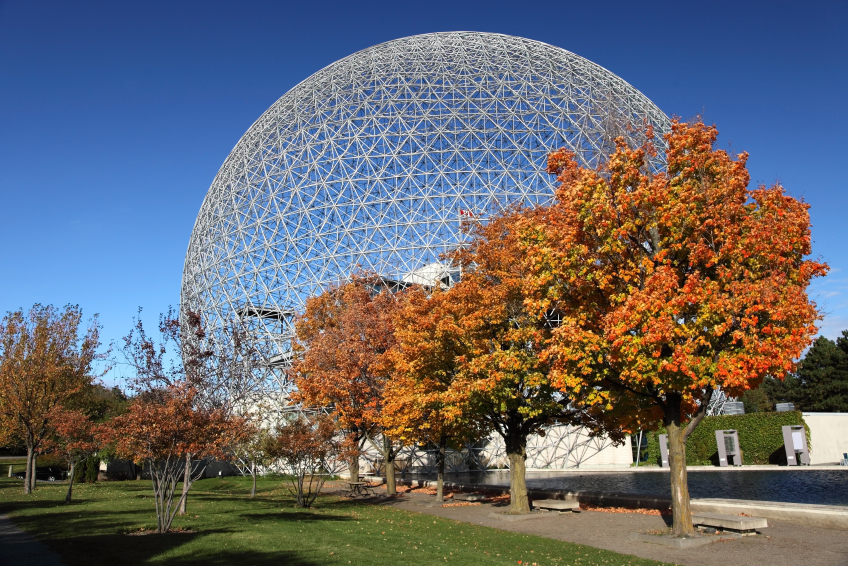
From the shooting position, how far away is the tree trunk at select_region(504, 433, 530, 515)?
1347 centimetres

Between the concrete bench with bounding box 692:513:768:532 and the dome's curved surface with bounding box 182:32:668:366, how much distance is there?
53.8ft

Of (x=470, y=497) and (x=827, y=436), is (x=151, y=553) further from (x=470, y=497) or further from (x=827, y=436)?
(x=827, y=436)

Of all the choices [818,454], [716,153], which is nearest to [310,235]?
[716,153]

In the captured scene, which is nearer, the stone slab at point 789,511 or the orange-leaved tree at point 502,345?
the stone slab at point 789,511

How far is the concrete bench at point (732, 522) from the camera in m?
9.27

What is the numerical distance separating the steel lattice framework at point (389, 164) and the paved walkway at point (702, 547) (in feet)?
46.8

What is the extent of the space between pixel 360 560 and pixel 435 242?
18697 millimetres

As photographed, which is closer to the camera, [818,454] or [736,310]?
[736,310]

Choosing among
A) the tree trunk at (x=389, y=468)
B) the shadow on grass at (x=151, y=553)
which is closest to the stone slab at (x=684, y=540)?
the shadow on grass at (x=151, y=553)

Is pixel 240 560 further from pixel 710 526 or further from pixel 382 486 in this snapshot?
pixel 382 486

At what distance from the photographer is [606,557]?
27.9ft

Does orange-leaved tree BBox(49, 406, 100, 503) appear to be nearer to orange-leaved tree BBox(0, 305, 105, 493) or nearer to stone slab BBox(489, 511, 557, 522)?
orange-leaved tree BBox(0, 305, 105, 493)

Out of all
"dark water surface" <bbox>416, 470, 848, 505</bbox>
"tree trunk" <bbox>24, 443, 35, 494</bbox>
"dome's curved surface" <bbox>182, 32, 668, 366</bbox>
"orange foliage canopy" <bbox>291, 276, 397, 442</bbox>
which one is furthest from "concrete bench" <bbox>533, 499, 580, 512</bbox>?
"tree trunk" <bbox>24, 443, 35, 494</bbox>

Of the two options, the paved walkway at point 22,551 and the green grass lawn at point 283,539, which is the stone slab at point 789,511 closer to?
the green grass lawn at point 283,539
